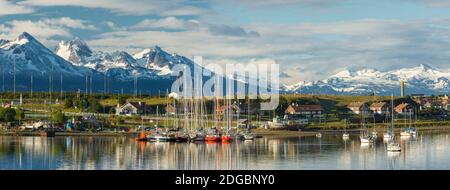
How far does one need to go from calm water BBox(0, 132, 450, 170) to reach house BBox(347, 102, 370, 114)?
56583 millimetres

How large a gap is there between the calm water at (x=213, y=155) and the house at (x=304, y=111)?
4592 cm

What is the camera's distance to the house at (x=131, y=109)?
400ft

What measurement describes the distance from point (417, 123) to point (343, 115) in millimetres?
12446

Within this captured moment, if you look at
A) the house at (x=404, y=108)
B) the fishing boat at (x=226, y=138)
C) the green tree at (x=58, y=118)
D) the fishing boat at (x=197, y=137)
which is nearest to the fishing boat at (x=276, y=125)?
the fishing boat at (x=197, y=137)

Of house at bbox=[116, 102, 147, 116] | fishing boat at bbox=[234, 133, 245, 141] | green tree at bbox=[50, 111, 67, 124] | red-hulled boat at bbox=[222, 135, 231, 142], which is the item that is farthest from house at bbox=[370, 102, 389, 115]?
green tree at bbox=[50, 111, 67, 124]

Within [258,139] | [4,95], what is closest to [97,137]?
[258,139]

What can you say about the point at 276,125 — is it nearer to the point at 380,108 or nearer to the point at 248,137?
the point at 248,137

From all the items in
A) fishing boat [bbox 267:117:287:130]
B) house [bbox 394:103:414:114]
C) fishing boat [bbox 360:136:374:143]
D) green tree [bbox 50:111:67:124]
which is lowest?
fishing boat [bbox 360:136:374:143]

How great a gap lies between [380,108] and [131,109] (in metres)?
47.0

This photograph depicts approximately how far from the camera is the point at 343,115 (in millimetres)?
129875

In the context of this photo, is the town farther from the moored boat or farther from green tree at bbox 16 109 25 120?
the moored boat

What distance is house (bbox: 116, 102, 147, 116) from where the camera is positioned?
122 metres

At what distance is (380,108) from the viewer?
140m
